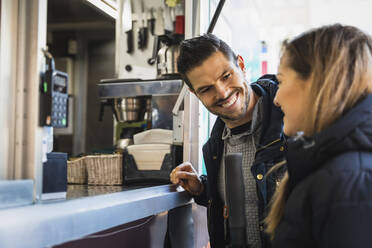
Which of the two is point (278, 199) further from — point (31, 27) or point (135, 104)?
point (135, 104)

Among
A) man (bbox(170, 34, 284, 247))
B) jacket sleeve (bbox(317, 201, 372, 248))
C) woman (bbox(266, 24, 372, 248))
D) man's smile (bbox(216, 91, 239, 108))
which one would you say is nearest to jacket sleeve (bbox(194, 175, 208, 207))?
man (bbox(170, 34, 284, 247))

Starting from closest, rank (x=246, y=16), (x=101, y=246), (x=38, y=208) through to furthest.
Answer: (x=38, y=208)
(x=101, y=246)
(x=246, y=16)

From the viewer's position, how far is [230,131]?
5.80ft

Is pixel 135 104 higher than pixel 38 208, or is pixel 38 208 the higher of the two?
pixel 135 104

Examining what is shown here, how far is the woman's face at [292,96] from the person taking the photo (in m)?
0.86

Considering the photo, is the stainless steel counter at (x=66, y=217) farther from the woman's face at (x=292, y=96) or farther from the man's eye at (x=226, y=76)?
the man's eye at (x=226, y=76)

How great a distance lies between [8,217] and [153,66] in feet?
6.35

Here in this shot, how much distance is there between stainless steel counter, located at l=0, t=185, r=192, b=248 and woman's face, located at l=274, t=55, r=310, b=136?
49 cm

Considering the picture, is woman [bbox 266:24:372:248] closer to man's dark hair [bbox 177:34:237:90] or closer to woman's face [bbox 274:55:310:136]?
woman's face [bbox 274:55:310:136]

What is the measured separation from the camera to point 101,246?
53.1 inches

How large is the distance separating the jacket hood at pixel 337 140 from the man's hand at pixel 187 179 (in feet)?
3.06

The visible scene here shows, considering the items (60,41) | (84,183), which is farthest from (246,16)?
(84,183)

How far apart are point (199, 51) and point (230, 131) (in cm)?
36

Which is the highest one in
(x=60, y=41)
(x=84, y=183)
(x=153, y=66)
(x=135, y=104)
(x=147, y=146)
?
(x=60, y=41)
